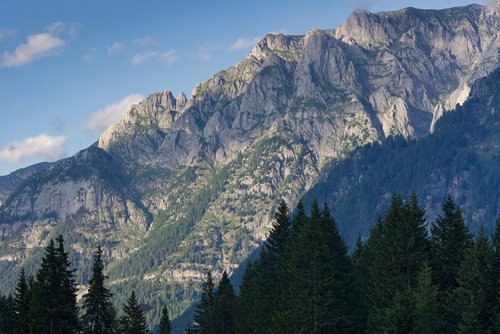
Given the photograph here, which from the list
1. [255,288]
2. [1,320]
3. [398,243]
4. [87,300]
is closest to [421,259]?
[398,243]

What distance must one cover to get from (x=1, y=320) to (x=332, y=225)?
74.3 meters

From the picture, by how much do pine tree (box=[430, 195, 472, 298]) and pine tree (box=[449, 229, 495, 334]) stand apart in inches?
316

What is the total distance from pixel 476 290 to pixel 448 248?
13.8 m

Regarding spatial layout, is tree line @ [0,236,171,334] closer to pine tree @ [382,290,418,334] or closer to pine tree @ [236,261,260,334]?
pine tree @ [236,261,260,334]

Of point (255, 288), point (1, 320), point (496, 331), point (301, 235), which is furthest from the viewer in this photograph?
point (1, 320)

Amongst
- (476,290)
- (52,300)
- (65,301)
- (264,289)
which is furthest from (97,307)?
(476,290)

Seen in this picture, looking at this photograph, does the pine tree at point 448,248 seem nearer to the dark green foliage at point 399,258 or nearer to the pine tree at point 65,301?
the dark green foliage at point 399,258

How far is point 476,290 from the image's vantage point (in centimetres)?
9288

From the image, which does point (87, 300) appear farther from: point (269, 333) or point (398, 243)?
point (398, 243)

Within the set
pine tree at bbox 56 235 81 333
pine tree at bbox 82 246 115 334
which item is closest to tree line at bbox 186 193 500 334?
pine tree at bbox 82 246 115 334

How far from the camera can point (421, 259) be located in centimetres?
10188

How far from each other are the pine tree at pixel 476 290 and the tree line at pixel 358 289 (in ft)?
0.38

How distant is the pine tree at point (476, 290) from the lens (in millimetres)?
90688

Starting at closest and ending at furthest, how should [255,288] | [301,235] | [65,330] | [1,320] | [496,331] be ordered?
[496,331]
[65,330]
[301,235]
[255,288]
[1,320]
